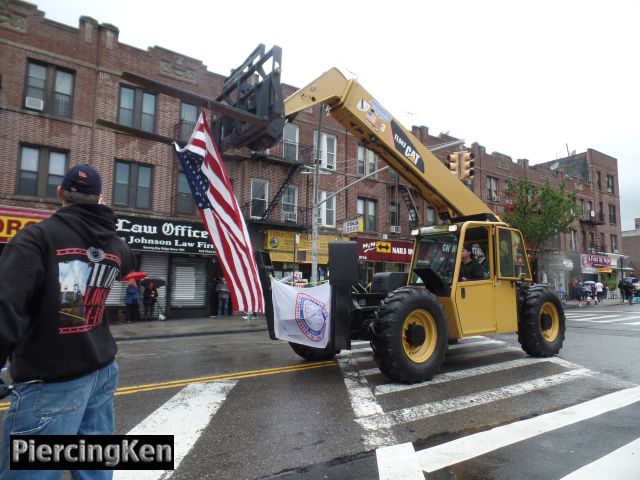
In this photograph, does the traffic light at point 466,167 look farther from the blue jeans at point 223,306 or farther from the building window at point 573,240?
the building window at point 573,240

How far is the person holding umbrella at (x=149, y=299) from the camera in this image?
17.0 metres

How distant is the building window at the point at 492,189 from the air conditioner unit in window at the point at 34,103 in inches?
1127

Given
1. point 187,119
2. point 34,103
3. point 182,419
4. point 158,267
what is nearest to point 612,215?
point 187,119

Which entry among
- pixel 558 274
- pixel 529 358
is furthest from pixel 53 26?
pixel 558 274

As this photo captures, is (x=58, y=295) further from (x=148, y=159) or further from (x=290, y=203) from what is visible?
(x=290, y=203)

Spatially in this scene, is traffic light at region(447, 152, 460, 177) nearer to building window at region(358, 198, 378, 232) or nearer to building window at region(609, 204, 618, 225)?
building window at region(358, 198, 378, 232)

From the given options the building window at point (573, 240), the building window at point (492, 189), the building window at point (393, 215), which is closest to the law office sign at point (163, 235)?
the building window at point (393, 215)

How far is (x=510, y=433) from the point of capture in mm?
4215

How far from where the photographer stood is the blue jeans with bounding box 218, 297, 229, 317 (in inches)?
743

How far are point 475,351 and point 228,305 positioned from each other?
13.3 m

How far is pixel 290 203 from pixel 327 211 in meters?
2.36

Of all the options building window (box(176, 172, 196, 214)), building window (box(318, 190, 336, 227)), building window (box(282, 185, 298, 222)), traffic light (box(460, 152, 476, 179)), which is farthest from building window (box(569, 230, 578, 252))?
building window (box(176, 172, 196, 214))

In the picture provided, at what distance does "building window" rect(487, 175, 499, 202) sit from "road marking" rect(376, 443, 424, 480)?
1226 inches

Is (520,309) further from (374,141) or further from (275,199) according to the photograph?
(275,199)
